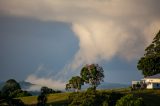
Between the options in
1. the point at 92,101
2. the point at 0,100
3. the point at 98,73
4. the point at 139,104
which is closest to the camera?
the point at 0,100

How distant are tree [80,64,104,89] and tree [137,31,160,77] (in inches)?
696

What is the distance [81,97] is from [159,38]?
83336 mm

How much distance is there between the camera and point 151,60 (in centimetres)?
18400

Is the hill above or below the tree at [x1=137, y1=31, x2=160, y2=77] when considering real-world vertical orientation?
below

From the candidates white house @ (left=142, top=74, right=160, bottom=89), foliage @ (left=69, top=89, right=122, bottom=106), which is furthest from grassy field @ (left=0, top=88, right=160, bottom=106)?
foliage @ (left=69, top=89, right=122, bottom=106)

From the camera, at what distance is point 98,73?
181125 mm

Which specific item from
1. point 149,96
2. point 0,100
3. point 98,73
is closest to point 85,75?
point 98,73

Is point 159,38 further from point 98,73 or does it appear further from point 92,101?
point 92,101

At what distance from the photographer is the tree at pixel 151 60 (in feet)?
603

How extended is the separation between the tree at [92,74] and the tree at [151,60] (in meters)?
17.7

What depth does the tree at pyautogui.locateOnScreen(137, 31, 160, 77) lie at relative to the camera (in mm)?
183875

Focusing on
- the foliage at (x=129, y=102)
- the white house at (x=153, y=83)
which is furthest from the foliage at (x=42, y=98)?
the white house at (x=153, y=83)

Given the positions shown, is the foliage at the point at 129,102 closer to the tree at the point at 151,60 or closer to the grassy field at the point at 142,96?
the grassy field at the point at 142,96

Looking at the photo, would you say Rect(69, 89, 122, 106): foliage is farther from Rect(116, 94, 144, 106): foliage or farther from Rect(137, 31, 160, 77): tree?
Rect(137, 31, 160, 77): tree
